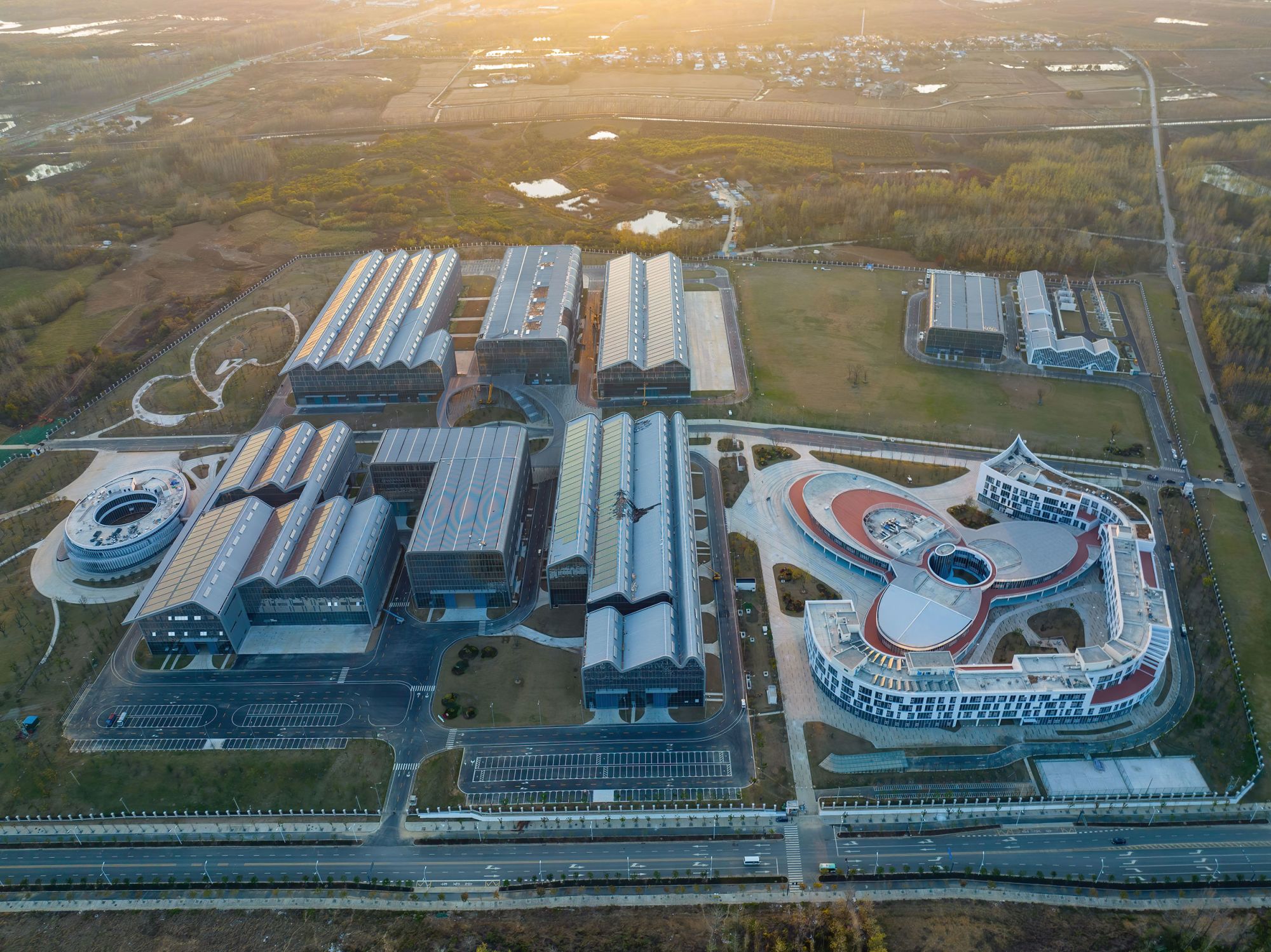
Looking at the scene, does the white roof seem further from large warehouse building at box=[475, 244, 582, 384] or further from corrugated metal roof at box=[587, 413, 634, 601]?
large warehouse building at box=[475, 244, 582, 384]

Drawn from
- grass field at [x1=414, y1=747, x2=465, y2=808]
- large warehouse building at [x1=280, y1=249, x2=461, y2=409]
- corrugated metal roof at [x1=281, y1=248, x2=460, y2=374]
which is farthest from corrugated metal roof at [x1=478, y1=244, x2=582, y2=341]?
grass field at [x1=414, y1=747, x2=465, y2=808]

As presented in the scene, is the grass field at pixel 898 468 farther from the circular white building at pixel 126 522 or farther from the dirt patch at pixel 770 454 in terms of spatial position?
the circular white building at pixel 126 522

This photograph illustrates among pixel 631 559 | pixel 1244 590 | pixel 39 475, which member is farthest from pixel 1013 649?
pixel 39 475

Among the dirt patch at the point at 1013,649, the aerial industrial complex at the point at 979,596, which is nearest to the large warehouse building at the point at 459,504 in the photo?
the aerial industrial complex at the point at 979,596

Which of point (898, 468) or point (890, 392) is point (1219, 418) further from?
point (898, 468)

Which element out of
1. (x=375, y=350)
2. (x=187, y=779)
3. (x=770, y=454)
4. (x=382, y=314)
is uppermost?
(x=375, y=350)

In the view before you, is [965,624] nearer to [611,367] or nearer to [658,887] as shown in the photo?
[658,887]
